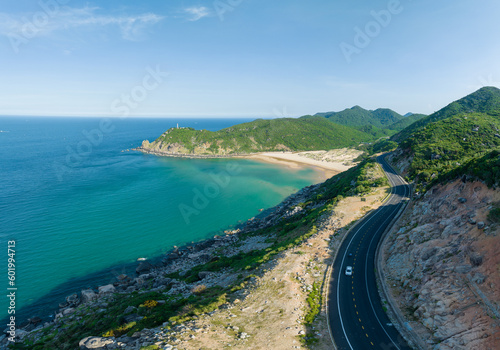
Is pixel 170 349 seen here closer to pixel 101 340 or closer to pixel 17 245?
pixel 101 340

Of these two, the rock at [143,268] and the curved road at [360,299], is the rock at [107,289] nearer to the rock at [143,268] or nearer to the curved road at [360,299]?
the rock at [143,268]

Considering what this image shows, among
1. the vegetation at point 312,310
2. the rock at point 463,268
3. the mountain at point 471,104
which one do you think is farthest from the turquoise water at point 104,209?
the mountain at point 471,104

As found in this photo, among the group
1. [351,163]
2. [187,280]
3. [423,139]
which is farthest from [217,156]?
[187,280]

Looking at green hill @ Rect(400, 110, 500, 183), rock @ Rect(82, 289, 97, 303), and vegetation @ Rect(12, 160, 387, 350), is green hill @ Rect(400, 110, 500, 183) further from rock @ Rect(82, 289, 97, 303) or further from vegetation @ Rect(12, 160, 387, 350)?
rock @ Rect(82, 289, 97, 303)

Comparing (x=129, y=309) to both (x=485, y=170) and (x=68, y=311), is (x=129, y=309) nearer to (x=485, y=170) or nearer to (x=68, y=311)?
(x=68, y=311)

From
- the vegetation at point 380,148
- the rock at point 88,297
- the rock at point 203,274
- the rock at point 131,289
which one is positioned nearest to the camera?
the rock at point 88,297

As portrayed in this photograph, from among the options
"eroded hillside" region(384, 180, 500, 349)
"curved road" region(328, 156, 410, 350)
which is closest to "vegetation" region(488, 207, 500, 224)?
"eroded hillside" region(384, 180, 500, 349)

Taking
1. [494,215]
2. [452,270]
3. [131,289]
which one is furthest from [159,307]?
[494,215]
